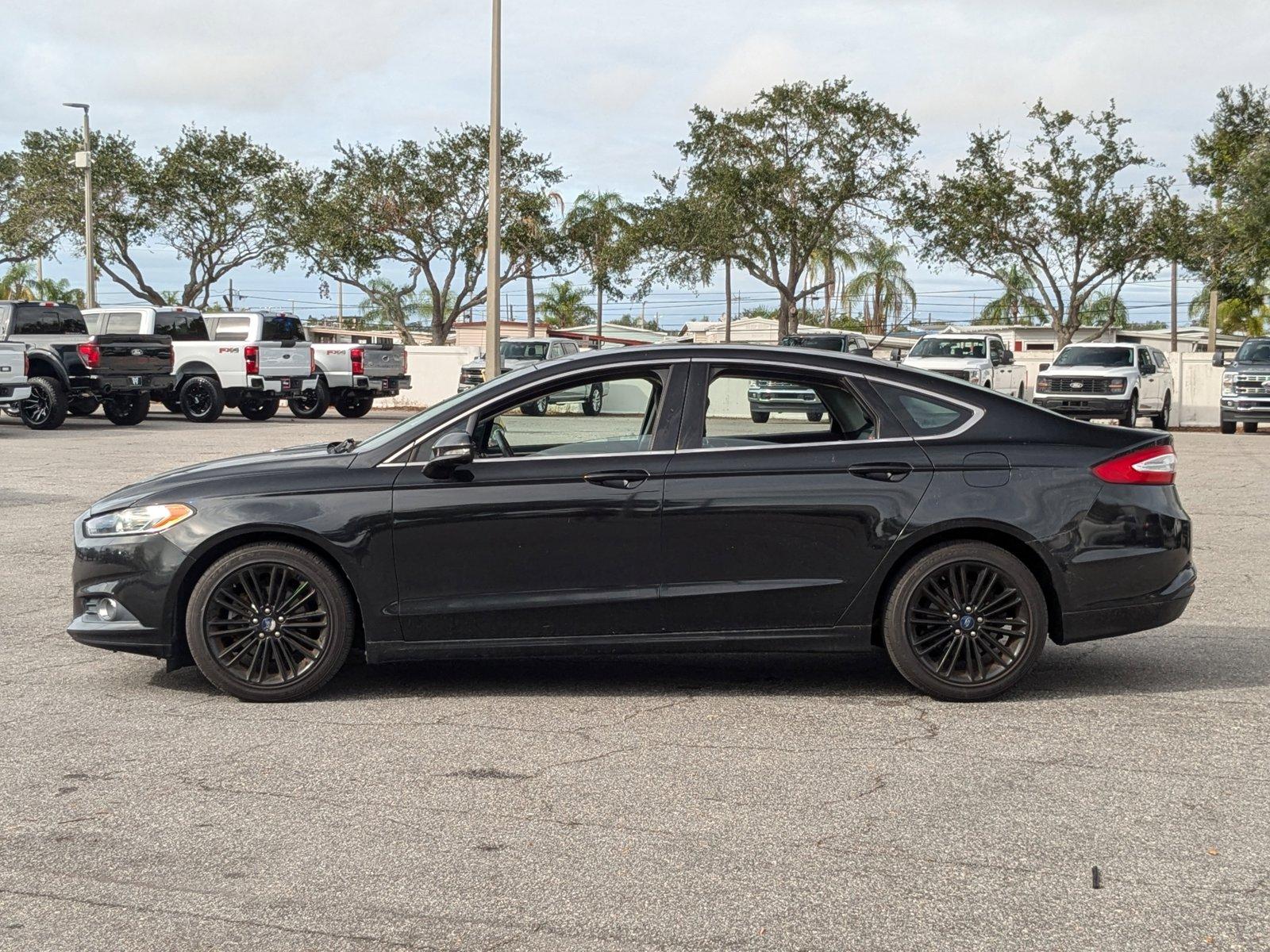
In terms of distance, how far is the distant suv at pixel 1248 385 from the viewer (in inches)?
1116

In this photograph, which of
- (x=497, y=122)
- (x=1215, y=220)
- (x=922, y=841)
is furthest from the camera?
(x=1215, y=220)

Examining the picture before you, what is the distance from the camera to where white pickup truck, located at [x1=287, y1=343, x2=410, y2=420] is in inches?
1191

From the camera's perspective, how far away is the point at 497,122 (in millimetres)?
24828

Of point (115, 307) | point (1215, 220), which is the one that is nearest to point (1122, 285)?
point (1215, 220)

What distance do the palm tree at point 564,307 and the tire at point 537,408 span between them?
72371 millimetres

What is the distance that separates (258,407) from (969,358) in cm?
1482

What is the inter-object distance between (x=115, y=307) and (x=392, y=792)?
987 inches

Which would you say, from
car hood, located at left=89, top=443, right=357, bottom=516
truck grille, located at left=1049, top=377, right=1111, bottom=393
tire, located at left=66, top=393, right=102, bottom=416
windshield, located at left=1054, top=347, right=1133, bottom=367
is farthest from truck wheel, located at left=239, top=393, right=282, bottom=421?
car hood, located at left=89, top=443, right=357, bottom=516

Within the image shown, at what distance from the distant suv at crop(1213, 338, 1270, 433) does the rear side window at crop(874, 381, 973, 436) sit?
2362 cm

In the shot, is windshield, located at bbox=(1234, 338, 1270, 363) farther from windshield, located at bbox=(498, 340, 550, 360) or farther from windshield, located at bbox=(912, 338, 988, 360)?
windshield, located at bbox=(498, 340, 550, 360)

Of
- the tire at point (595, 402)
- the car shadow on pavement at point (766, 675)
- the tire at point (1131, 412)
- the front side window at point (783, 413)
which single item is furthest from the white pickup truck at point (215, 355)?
the front side window at point (783, 413)

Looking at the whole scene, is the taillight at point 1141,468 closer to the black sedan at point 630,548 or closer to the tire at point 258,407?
the black sedan at point 630,548

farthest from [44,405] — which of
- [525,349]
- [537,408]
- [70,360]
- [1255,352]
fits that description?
[1255,352]

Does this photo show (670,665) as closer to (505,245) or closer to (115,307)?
(115,307)
